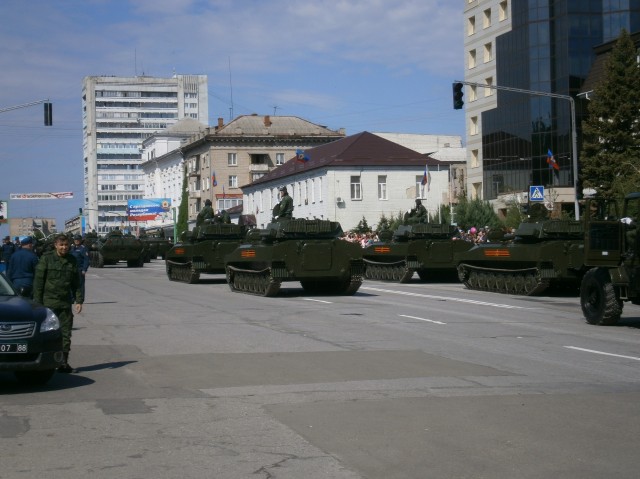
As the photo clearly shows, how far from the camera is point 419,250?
106ft

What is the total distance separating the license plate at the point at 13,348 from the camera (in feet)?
33.4

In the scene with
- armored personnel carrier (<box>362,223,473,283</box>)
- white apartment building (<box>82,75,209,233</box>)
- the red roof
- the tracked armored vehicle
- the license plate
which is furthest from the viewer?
white apartment building (<box>82,75,209,233</box>)

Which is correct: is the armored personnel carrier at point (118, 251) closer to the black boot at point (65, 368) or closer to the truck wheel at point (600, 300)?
the truck wheel at point (600, 300)

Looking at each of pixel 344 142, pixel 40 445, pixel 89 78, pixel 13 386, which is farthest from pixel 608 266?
pixel 89 78

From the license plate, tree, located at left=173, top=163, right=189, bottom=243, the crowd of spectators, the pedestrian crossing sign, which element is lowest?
the license plate

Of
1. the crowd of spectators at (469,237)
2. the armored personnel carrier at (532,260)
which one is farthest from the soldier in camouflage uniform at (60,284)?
the crowd of spectators at (469,237)

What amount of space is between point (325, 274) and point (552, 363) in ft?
44.0

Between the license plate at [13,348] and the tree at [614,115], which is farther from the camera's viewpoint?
the tree at [614,115]

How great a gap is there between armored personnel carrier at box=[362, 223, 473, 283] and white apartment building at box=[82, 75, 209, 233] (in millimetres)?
150664

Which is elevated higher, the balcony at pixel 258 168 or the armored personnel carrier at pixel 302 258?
the balcony at pixel 258 168

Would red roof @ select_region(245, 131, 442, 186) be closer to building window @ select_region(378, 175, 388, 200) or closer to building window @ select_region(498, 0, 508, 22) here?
building window @ select_region(378, 175, 388, 200)

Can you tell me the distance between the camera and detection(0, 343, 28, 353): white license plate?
10.2 m

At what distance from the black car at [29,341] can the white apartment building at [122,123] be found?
173 metres

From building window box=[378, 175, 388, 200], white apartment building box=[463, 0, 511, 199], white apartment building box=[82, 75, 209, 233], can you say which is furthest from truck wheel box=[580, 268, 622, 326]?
white apartment building box=[82, 75, 209, 233]
